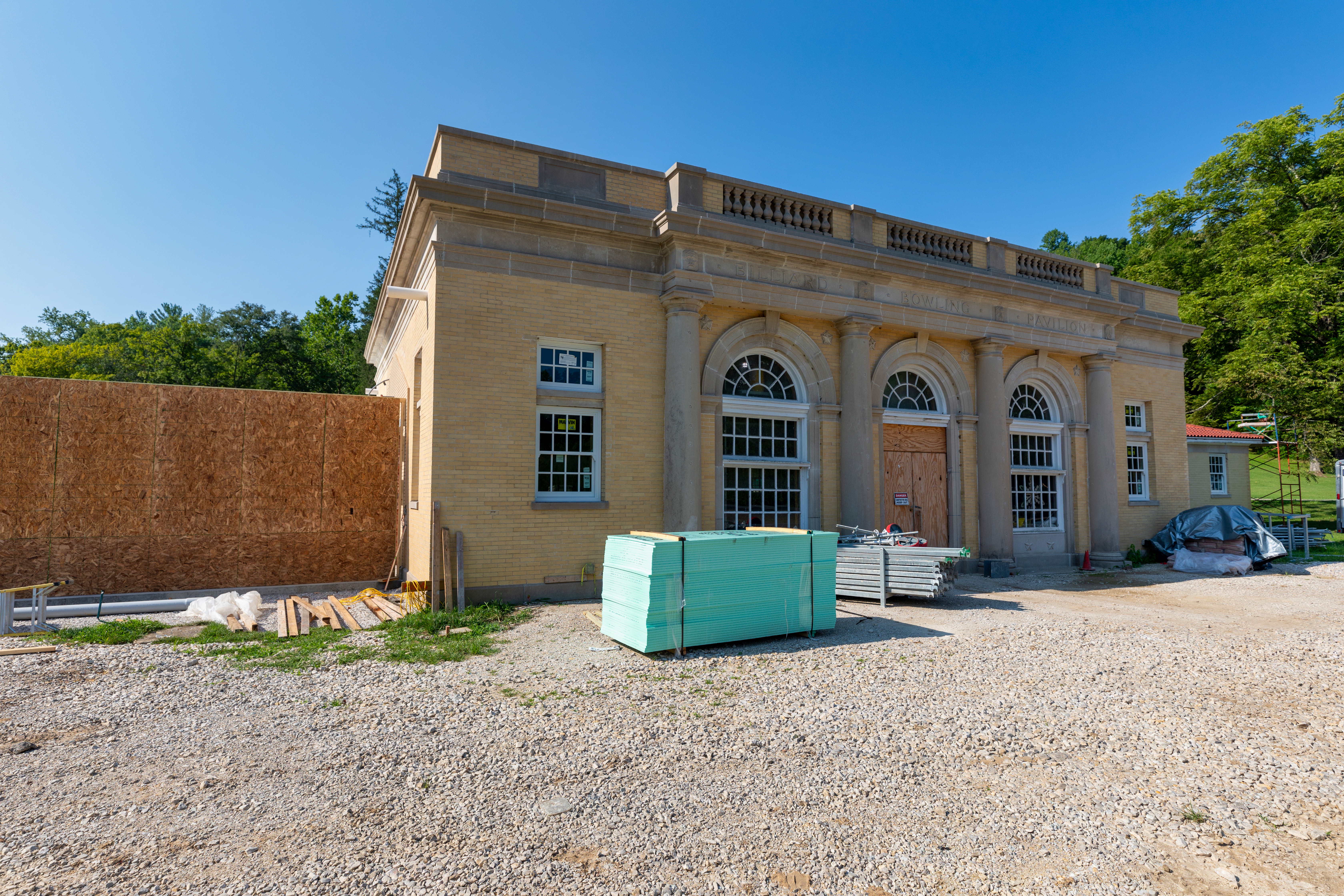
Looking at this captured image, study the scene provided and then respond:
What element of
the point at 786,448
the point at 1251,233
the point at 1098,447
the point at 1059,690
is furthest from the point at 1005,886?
the point at 1251,233

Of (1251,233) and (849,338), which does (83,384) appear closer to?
(849,338)

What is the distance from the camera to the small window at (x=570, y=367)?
33.9 ft

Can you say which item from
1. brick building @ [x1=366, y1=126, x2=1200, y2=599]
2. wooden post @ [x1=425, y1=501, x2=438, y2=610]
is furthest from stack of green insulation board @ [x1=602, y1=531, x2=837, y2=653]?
brick building @ [x1=366, y1=126, x2=1200, y2=599]

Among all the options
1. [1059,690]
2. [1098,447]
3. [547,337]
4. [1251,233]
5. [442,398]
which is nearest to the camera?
[1059,690]

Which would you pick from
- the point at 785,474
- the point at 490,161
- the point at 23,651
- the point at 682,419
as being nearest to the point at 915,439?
the point at 785,474

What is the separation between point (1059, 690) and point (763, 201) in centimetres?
890

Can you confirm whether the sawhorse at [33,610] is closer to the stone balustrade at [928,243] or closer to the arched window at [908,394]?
the arched window at [908,394]

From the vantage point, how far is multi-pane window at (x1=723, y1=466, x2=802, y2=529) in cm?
1159

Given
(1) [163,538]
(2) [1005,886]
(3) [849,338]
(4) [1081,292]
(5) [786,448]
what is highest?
(4) [1081,292]

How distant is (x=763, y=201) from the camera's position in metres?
12.0

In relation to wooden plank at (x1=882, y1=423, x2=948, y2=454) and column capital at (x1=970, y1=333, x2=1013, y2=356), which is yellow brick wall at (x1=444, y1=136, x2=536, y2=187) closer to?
wooden plank at (x1=882, y1=423, x2=948, y2=454)

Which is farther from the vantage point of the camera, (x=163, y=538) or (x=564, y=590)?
(x=163, y=538)

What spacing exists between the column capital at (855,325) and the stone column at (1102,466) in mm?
6239

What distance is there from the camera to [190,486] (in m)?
11.0
